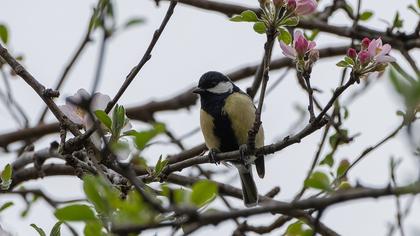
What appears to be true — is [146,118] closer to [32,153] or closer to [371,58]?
[32,153]

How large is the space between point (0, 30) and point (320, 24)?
1.99 metres

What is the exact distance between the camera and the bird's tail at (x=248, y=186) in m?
3.84

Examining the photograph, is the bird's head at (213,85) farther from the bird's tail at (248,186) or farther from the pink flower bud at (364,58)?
the pink flower bud at (364,58)

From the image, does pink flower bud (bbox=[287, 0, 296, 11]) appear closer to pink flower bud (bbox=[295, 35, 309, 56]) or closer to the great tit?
pink flower bud (bbox=[295, 35, 309, 56])

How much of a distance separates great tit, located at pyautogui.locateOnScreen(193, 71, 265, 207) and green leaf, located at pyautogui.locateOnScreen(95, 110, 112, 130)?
1.39 m

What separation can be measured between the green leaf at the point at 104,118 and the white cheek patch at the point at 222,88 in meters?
1.75

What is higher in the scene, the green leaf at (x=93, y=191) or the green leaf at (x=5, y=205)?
the green leaf at (x=93, y=191)

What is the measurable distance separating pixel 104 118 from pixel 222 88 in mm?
1877

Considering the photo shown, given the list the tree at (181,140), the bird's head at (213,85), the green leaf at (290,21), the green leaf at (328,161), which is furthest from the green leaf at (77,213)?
the bird's head at (213,85)

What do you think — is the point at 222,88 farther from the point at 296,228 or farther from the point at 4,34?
the point at 296,228

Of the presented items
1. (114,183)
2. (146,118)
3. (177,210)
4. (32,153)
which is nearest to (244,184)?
(146,118)

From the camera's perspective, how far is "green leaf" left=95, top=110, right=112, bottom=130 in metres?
2.21

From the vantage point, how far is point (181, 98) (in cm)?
493

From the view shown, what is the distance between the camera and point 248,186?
412cm
